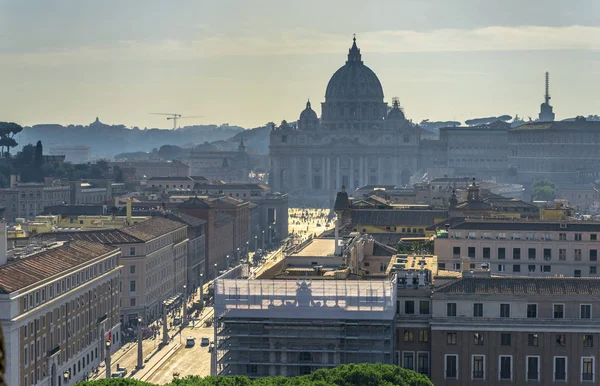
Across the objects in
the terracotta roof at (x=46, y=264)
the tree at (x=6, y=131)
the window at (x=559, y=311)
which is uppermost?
the tree at (x=6, y=131)

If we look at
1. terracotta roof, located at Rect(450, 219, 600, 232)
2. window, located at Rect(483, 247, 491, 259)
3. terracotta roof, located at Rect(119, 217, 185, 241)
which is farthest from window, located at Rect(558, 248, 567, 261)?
terracotta roof, located at Rect(119, 217, 185, 241)

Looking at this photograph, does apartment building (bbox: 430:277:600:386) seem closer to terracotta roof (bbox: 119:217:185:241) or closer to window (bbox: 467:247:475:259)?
window (bbox: 467:247:475:259)

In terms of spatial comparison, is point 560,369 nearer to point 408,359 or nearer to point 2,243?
point 408,359

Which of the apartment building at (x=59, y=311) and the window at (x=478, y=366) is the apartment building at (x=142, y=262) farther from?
the window at (x=478, y=366)

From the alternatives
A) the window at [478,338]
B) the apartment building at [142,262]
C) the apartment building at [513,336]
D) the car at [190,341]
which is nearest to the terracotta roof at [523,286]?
the apartment building at [513,336]

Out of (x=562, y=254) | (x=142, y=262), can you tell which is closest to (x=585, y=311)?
(x=562, y=254)
